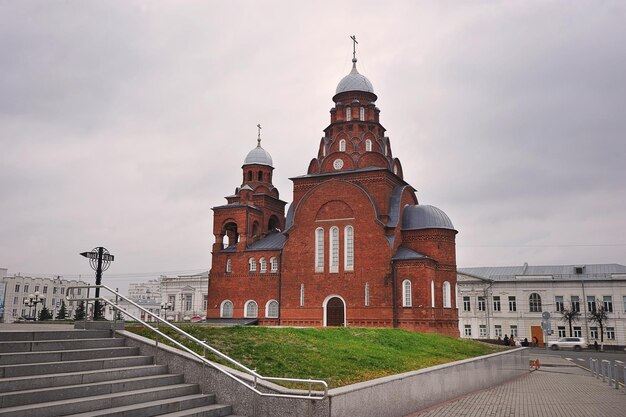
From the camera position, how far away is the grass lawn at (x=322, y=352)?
37.9ft

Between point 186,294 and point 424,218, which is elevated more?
point 424,218

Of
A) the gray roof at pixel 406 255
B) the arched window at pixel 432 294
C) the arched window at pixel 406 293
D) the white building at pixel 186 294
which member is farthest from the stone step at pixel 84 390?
the white building at pixel 186 294

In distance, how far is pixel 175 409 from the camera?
8594mm

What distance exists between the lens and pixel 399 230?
35.1m

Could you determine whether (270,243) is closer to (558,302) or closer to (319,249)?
(319,249)

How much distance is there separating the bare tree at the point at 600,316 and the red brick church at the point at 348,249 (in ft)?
75.3

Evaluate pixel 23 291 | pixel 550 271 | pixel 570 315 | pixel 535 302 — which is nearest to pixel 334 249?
pixel 570 315

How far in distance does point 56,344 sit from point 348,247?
26.3 meters

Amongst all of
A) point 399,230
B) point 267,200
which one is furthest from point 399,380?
point 267,200

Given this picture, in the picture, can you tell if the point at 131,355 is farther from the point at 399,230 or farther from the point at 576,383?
the point at 399,230

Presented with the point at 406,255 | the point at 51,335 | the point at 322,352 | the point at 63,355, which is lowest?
the point at 322,352

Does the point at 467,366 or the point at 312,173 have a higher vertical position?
the point at 312,173

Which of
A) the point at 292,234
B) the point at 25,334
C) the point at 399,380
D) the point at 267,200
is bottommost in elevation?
the point at 399,380

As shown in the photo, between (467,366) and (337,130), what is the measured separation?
26.3 meters
